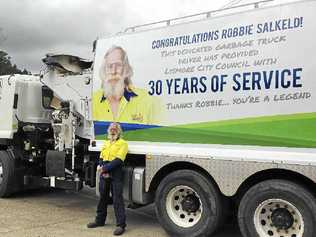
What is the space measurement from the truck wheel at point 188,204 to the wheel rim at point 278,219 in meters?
0.62

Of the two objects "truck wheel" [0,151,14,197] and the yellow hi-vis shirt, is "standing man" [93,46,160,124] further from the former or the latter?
"truck wheel" [0,151,14,197]

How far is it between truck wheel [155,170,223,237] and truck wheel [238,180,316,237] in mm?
452

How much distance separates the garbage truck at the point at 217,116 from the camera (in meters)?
6.23

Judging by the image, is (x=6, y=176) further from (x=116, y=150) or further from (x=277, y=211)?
(x=277, y=211)

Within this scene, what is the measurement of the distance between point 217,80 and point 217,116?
48 cm

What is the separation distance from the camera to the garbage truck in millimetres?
6227

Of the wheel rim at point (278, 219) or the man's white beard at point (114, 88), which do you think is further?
the man's white beard at point (114, 88)

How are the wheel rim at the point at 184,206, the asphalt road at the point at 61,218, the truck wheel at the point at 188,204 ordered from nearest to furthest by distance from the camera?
1. the truck wheel at the point at 188,204
2. the wheel rim at the point at 184,206
3. the asphalt road at the point at 61,218

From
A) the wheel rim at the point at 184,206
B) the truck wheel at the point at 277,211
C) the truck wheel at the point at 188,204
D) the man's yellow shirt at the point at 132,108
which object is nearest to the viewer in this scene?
the truck wheel at the point at 277,211

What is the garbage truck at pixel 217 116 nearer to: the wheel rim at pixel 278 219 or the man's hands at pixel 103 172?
the wheel rim at pixel 278 219

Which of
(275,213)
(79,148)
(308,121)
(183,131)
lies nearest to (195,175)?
(183,131)

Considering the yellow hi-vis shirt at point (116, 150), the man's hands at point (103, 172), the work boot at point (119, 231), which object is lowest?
the work boot at point (119, 231)

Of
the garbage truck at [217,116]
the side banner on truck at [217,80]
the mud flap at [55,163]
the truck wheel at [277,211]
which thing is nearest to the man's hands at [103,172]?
the garbage truck at [217,116]

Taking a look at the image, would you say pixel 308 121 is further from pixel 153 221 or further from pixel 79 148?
pixel 79 148
